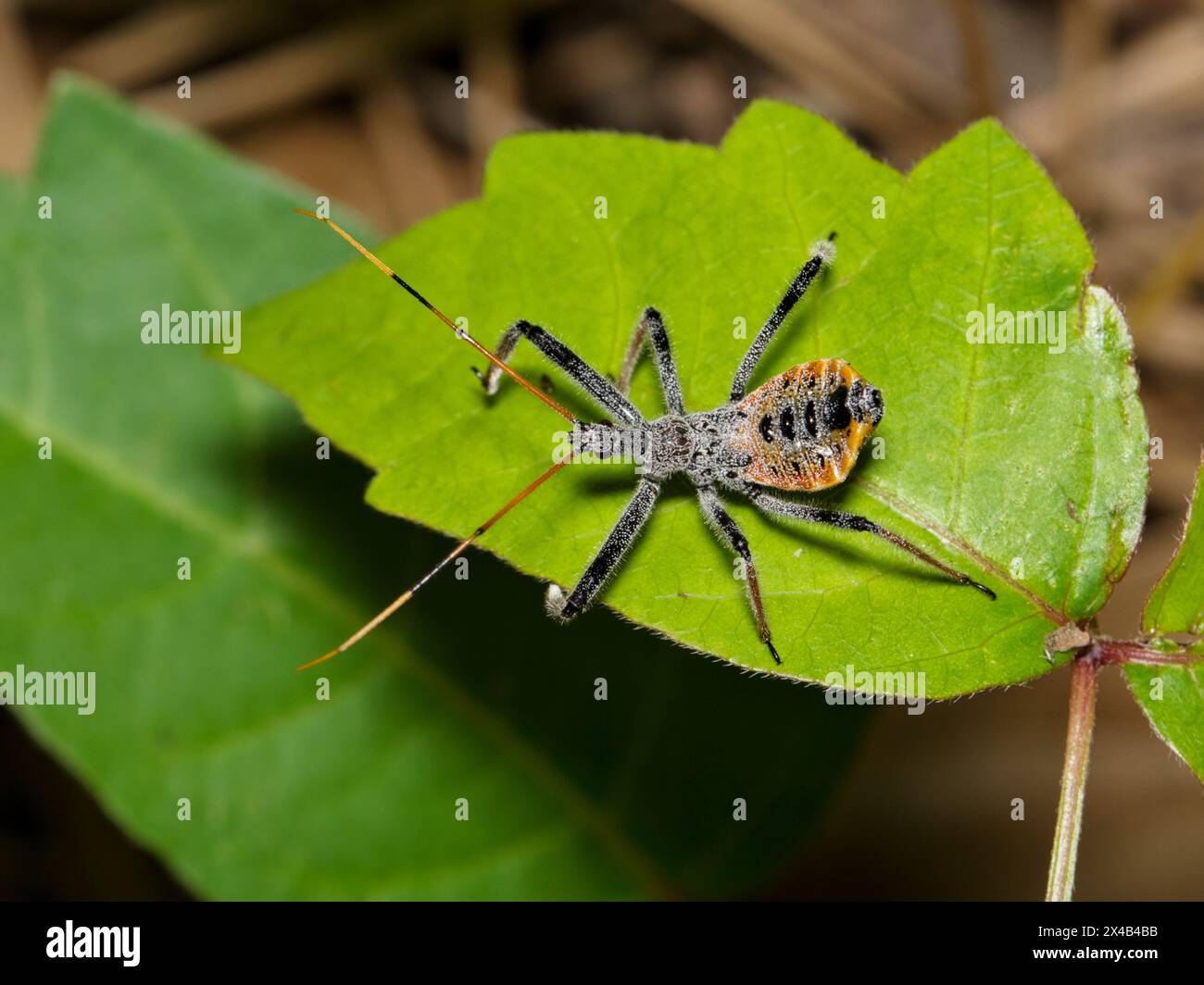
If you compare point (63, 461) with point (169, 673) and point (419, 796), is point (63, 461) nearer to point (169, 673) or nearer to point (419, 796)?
point (169, 673)

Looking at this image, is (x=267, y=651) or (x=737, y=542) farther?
(x=267, y=651)

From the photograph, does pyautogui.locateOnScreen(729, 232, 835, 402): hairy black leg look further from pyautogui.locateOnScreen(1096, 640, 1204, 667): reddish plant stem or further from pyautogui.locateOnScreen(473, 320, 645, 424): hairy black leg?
pyautogui.locateOnScreen(1096, 640, 1204, 667): reddish plant stem

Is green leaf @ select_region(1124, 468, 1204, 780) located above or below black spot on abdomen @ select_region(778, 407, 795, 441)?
below

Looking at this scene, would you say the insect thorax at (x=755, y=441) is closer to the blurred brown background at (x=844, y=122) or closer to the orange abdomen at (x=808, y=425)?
the orange abdomen at (x=808, y=425)

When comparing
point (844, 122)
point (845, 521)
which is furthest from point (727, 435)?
point (844, 122)

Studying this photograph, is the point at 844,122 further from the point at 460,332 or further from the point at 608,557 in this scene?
the point at 608,557

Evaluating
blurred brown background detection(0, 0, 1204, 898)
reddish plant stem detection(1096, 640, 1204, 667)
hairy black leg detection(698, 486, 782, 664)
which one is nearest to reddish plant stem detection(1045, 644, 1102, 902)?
reddish plant stem detection(1096, 640, 1204, 667)

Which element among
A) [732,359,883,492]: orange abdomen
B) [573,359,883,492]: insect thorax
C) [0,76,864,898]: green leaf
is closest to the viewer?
[732,359,883,492]: orange abdomen
